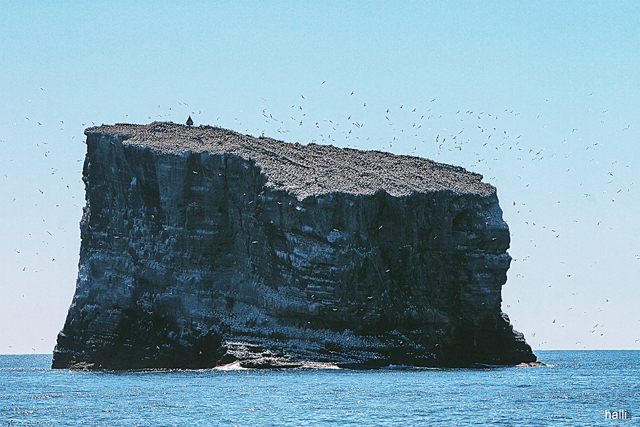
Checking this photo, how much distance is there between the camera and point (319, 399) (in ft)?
176

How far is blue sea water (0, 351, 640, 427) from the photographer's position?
45.8 m

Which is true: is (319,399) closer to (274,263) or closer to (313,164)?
(274,263)

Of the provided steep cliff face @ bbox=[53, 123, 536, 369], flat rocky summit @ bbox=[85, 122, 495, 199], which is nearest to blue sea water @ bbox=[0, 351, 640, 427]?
steep cliff face @ bbox=[53, 123, 536, 369]

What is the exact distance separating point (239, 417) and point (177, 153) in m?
44.0

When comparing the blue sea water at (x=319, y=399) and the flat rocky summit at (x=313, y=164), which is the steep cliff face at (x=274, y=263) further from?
the blue sea water at (x=319, y=399)

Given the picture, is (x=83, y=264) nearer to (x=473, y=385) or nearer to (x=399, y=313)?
(x=399, y=313)

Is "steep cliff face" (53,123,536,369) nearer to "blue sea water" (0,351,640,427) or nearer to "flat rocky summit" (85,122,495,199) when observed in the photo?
"flat rocky summit" (85,122,495,199)

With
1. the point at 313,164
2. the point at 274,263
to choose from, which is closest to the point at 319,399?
the point at 274,263

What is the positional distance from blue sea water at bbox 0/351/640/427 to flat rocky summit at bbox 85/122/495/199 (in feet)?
56.7

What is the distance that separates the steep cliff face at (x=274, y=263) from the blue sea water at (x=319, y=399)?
16.5ft

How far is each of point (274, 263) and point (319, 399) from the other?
30482mm

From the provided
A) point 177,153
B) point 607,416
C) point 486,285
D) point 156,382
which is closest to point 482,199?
point 486,285

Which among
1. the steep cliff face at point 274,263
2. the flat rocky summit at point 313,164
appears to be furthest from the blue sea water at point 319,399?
the flat rocky summit at point 313,164

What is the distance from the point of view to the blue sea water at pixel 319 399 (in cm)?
4581
